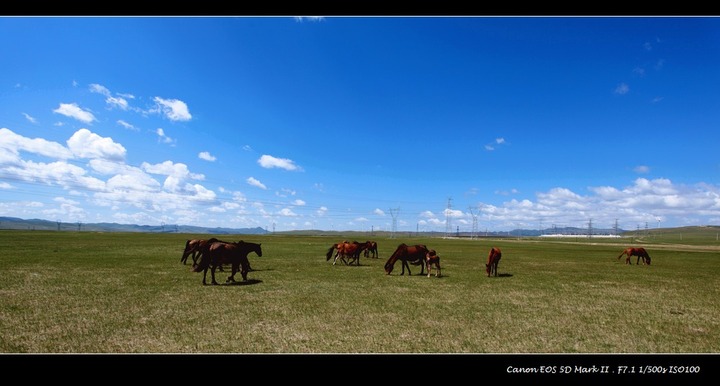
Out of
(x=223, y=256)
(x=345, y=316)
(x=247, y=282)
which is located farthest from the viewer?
(x=223, y=256)

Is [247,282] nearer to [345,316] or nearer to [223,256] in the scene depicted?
[223,256]

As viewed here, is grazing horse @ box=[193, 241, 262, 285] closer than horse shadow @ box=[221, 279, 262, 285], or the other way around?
horse shadow @ box=[221, 279, 262, 285]

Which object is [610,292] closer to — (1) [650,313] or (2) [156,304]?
(1) [650,313]

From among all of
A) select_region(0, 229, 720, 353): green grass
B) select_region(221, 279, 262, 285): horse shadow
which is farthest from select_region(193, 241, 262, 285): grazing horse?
select_region(0, 229, 720, 353): green grass

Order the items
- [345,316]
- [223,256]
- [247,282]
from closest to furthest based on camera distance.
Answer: [345,316], [247,282], [223,256]

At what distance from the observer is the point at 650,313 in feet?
37.3

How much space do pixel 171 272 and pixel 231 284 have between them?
6.12 m

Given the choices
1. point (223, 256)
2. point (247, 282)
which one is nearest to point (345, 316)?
point (247, 282)

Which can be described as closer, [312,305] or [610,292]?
[312,305]

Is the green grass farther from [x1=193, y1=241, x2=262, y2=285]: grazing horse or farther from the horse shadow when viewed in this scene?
[x1=193, y1=241, x2=262, y2=285]: grazing horse
